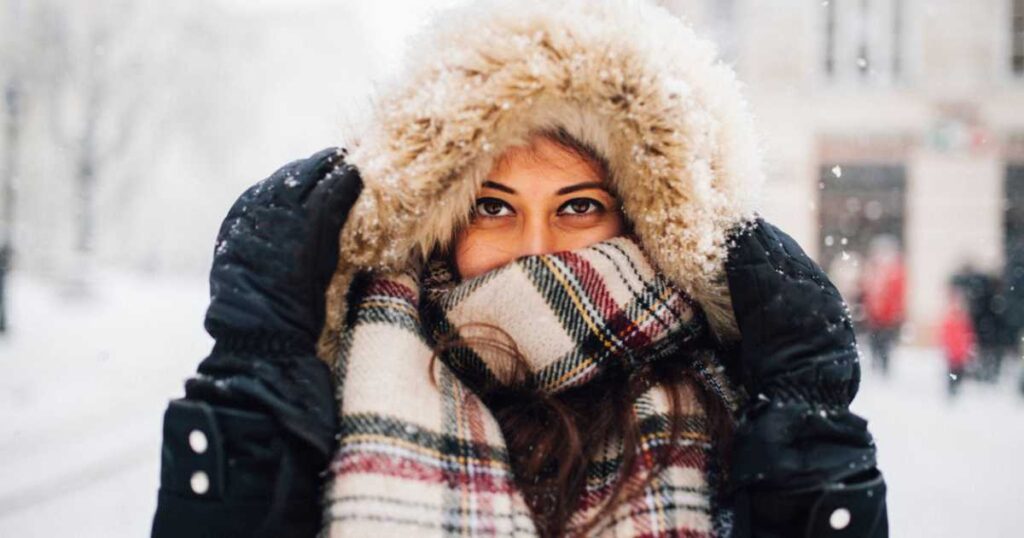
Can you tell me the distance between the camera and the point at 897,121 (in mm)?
13672

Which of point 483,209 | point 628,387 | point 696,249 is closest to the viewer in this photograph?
point 696,249

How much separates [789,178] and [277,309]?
13.8 m

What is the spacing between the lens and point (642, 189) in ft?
4.76

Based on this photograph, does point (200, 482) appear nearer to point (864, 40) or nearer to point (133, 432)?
point (133, 432)

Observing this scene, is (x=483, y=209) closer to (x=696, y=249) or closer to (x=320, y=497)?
(x=696, y=249)

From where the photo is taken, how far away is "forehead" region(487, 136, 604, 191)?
1550mm

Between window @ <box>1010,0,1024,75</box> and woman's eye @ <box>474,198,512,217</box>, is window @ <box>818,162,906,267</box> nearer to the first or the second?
window @ <box>1010,0,1024,75</box>

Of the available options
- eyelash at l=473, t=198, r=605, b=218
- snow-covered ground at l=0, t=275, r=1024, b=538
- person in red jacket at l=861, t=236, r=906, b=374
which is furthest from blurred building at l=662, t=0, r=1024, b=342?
eyelash at l=473, t=198, r=605, b=218

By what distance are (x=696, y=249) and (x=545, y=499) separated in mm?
576

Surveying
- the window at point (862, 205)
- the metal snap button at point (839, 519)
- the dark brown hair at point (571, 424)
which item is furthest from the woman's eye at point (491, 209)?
the window at point (862, 205)

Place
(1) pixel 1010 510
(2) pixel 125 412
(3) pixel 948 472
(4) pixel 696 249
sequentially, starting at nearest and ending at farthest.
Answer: (4) pixel 696 249, (1) pixel 1010 510, (3) pixel 948 472, (2) pixel 125 412

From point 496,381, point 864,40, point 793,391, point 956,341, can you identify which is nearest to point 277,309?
point 496,381

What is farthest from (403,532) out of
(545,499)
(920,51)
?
(920,51)

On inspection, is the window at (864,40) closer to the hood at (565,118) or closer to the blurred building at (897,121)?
the blurred building at (897,121)
